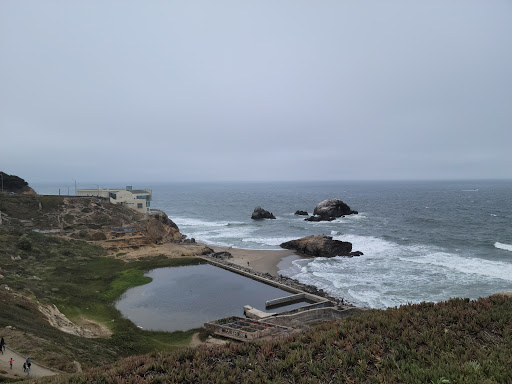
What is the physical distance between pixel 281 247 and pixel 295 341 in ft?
164

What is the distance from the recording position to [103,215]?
197ft

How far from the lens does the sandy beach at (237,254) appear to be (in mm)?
47656

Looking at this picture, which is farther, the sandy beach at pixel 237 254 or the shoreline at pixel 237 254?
the sandy beach at pixel 237 254

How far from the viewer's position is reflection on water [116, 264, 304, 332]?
27.8 meters

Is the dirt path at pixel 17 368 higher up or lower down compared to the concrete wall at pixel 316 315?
higher up

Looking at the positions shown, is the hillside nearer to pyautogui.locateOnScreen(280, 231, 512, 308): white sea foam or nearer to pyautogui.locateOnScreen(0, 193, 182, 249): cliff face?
pyautogui.locateOnScreen(0, 193, 182, 249): cliff face

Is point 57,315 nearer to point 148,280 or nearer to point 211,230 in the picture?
point 148,280

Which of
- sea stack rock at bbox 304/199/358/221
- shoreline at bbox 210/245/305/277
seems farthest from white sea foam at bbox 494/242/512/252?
sea stack rock at bbox 304/199/358/221

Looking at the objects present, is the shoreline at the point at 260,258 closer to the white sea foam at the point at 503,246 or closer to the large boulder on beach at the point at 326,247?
the large boulder on beach at the point at 326,247

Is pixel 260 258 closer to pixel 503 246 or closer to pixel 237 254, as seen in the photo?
pixel 237 254

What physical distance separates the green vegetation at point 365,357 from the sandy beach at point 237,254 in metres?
32.7

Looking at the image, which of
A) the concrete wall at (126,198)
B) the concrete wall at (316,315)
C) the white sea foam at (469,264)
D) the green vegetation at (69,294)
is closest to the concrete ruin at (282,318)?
the concrete wall at (316,315)

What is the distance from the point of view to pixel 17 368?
14375mm

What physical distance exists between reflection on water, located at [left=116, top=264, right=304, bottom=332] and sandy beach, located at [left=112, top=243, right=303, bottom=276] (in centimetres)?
632
